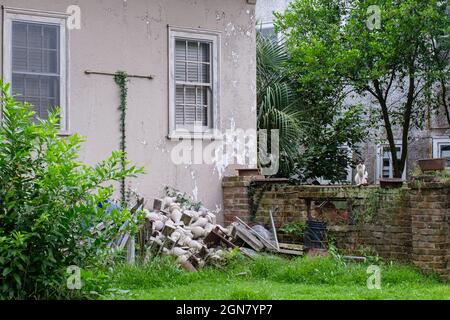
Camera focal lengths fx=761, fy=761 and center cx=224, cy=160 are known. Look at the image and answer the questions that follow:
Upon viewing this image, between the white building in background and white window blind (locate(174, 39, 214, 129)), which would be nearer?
white window blind (locate(174, 39, 214, 129))

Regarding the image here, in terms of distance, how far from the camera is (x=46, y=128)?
8.21 meters

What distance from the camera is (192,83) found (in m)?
13.4

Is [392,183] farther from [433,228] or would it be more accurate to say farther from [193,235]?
[193,235]

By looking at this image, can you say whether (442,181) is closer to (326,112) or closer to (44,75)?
(44,75)

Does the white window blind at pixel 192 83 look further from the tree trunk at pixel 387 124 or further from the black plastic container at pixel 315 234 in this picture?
the tree trunk at pixel 387 124

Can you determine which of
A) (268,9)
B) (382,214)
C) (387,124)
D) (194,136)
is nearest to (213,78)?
(194,136)

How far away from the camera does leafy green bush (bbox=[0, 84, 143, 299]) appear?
7.68 m

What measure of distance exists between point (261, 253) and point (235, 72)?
387cm

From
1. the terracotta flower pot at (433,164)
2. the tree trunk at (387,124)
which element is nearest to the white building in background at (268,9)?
the tree trunk at (387,124)

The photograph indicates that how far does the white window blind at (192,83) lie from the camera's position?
1327cm

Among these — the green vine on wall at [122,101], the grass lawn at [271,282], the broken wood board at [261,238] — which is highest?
the green vine on wall at [122,101]

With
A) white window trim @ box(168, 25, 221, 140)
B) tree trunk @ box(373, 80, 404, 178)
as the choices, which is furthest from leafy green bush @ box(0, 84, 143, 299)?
tree trunk @ box(373, 80, 404, 178)

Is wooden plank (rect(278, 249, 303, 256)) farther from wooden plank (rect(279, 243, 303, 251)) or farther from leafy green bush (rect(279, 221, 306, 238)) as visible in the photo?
leafy green bush (rect(279, 221, 306, 238))

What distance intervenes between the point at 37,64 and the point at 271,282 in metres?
5.12
